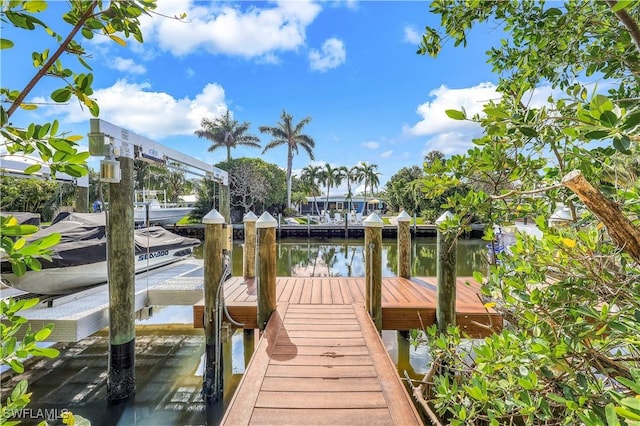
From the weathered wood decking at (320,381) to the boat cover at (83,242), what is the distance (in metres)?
2.84

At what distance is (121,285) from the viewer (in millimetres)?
3779

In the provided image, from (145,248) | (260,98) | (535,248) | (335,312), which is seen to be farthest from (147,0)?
(260,98)

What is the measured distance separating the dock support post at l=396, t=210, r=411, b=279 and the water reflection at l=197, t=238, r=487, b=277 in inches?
174

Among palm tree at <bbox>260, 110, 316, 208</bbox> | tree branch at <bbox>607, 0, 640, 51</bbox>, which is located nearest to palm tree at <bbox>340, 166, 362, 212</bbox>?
palm tree at <bbox>260, 110, 316, 208</bbox>

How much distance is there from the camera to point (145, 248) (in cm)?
572

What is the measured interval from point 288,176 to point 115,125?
2516cm

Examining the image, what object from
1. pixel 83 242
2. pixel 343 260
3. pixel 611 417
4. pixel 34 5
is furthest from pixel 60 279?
pixel 343 260

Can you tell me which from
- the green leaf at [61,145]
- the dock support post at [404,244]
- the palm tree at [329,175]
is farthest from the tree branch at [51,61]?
the palm tree at [329,175]

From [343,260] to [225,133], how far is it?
2010 centimetres

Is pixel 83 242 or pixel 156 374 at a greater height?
pixel 83 242

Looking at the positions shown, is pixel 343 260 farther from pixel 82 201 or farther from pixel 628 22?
pixel 628 22

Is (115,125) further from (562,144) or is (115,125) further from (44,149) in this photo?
(562,144)

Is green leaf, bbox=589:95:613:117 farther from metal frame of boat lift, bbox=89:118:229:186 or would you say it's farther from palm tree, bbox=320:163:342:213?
palm tree, bbox=320:163:342:213

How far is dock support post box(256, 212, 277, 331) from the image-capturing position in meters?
3.50
